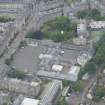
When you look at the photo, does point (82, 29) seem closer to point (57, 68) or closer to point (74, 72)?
point (57, 68)

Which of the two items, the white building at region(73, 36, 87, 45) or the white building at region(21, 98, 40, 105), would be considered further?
the white building at region(73, 36, 87, 45)

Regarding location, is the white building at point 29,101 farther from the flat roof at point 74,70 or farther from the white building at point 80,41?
the white building at point 80,41

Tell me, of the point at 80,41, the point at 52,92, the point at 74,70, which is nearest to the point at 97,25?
the point at 80,41

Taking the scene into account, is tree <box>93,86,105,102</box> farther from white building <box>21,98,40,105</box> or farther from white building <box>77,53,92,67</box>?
white building <box>21,98,40,105</box>

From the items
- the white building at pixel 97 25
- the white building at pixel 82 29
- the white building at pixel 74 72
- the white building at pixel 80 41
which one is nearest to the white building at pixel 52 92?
the white building at pixel 74 72

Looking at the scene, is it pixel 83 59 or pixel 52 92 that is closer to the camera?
pixel 52 92

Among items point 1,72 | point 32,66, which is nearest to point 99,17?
point 32,66

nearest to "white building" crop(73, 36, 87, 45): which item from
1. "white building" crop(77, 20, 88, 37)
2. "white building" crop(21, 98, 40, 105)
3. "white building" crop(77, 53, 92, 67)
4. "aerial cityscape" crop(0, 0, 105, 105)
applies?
"aerial cityscape" crop(0, 0, 105, 105)

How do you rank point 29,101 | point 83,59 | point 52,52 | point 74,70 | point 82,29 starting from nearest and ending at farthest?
1. point 29,101
2. point 74,70
3. point 83,59
4. point 52,52
5. point 82,29
